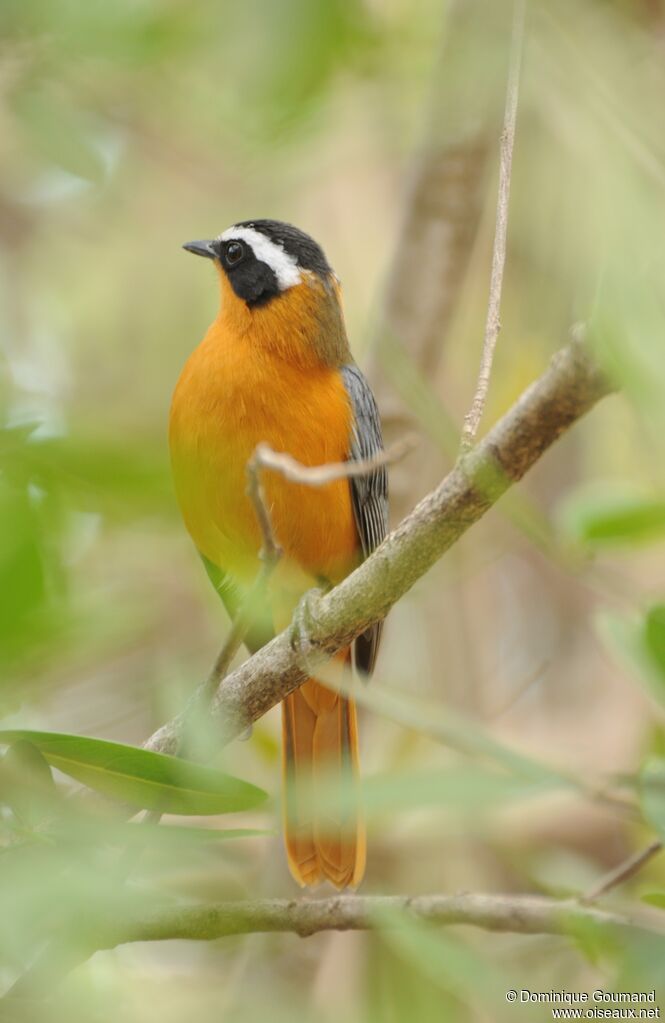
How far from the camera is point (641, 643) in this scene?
255 cm

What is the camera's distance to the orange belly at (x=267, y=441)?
392 centimetres

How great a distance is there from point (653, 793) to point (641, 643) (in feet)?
1.06

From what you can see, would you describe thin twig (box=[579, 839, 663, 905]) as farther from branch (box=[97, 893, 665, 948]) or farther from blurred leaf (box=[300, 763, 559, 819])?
blurred leaf (box=[300, 763, 559, 819])

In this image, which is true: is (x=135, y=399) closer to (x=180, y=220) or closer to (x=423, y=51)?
(x=180, y=220)

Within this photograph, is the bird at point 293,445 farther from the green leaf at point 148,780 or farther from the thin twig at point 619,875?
the green leaf at point 148,780

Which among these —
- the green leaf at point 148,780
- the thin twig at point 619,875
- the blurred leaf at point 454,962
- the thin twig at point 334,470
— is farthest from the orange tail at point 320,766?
the thin twig at point 334,470

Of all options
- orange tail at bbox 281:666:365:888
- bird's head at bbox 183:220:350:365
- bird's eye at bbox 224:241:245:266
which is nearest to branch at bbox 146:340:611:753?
orange tail at bbox 281:666:365:888

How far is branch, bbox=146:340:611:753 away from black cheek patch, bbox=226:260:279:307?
1.94m

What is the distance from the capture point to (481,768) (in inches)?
77.7

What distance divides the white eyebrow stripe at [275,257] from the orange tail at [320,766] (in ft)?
4.90

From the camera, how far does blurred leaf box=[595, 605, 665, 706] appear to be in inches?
89.7

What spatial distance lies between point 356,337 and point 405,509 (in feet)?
4.52

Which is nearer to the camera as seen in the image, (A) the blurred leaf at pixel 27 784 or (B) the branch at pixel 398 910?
(A) the blurred leaf at pixel 27 784

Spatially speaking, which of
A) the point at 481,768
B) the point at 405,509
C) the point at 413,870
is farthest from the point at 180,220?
the point at 481,768
